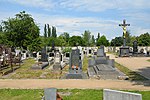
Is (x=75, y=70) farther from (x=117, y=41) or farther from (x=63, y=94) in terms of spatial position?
(x=117, y=41)

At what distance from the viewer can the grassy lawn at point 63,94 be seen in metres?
9.76

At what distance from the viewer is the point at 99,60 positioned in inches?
879

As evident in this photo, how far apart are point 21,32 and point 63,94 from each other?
27.7 meters

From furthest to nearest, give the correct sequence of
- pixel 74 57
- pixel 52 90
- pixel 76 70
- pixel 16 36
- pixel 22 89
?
pixel 16 36
pixel 74 57
pixel 76 70
pixel 22 89
pixel 52 90

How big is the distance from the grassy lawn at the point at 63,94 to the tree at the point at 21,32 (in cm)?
Result: 2556

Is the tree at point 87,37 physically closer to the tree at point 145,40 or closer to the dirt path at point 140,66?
the tree at point 145,40

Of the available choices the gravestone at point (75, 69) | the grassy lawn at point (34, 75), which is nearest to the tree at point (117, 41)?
the gravestone at point (75, 69)

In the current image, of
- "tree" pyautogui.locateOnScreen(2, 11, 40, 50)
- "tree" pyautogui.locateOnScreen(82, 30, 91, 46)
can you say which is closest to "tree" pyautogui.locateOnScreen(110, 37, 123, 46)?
"tree" pyautogui.locateOnScreen(82, 30, 91, 46)

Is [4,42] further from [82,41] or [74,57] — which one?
[82,41]

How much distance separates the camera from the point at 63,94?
10281mm

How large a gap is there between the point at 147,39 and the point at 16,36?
5156cm

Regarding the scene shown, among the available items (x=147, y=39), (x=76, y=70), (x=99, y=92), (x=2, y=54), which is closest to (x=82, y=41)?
(x=147, y=39)

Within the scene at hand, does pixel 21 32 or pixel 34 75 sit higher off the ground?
pixel 21 32

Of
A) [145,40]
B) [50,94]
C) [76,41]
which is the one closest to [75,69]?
[50,94]
